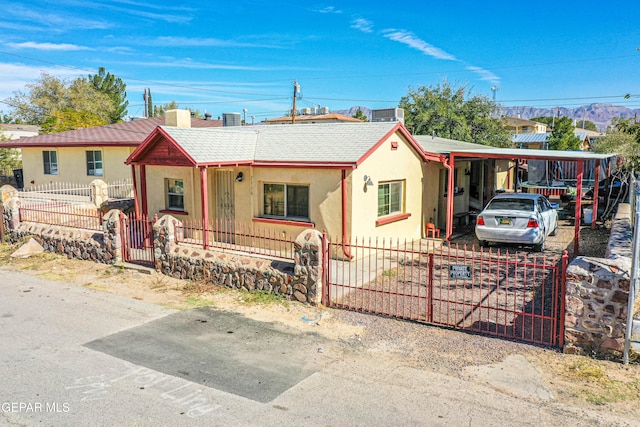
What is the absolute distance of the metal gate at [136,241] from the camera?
1298 centimetres

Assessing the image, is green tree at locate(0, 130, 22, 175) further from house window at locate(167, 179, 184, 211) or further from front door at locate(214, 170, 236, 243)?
front door at locate(214, 170, 236, 243)

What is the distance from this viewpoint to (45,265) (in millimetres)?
13484

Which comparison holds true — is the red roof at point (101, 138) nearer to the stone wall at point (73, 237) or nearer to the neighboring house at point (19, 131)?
the stone wall at point (73, 237)

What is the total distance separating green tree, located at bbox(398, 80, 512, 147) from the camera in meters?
33.8

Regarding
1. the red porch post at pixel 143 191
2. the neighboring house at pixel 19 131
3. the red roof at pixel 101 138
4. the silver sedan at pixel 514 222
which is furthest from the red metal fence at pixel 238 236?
the neighboring house at pixel 19 131

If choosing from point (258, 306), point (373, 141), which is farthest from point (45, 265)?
point (373, 141)

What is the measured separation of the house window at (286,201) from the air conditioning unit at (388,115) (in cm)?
716

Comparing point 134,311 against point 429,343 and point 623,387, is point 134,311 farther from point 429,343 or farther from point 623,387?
point 623,387

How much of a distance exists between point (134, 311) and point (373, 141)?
760 centimetres

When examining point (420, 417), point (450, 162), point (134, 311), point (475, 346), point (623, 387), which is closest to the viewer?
point (420, 417)

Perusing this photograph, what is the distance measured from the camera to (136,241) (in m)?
13.7

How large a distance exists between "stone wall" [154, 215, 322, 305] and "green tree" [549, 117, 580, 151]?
46.6 meters

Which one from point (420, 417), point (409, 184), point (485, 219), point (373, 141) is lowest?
point (420, 417)

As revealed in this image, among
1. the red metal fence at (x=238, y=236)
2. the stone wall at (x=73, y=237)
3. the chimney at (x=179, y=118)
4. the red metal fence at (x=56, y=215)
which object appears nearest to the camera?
the red metal fence at (x=238, y=236)
